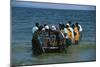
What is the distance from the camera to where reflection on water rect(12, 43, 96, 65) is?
221 centimetres

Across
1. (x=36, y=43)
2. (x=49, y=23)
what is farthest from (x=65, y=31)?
(x=36, y=43)

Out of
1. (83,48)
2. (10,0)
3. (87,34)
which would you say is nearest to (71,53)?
(83,48)

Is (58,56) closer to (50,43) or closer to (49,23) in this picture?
(50,43)

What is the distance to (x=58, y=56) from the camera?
237 cm

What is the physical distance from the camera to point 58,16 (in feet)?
7.79

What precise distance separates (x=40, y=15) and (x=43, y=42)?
0.34m

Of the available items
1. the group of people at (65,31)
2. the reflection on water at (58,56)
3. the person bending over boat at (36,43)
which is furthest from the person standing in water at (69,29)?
the person bending over boat at (36,43)

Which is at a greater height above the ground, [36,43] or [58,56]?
[36,43]

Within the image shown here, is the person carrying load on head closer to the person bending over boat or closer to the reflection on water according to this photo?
the reflection on water

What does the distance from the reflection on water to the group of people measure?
4.3 inches

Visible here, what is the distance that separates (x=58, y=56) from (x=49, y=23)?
0.44 meters

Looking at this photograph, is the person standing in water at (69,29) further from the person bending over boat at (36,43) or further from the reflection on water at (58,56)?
the person bending over boat at (36,43)

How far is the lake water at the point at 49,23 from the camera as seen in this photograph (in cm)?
220
